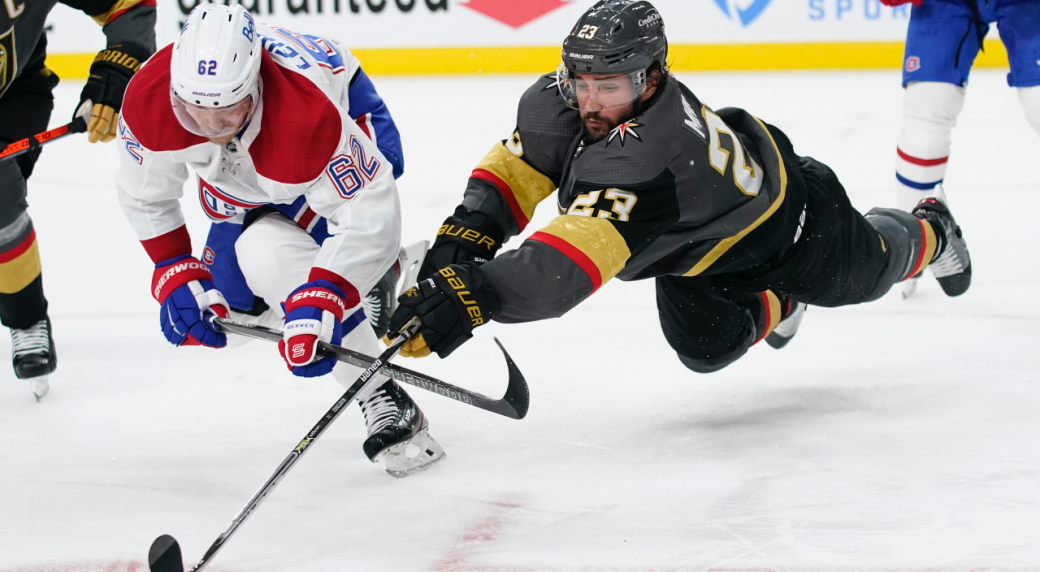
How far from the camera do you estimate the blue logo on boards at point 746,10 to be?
7.32 metres

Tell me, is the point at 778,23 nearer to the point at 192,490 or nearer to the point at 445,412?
the point at 445,412

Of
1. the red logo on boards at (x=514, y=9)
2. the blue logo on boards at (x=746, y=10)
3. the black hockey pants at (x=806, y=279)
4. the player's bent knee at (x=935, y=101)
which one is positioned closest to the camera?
the black hockey pants at (x=806, y=279)

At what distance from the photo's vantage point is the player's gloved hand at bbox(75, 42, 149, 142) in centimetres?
283

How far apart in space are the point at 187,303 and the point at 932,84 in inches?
93.0

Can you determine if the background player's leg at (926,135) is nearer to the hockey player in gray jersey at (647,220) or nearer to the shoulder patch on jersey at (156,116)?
the hockey player in gray jersey at (647,220)

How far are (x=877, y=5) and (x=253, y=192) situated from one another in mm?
5884

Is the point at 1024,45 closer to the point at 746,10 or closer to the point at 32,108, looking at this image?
the point at 32,108

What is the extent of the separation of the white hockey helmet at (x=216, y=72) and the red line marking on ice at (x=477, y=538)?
0.88m

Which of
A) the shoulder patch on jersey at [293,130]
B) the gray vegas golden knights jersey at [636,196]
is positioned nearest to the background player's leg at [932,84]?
the gray vegas golden knights jersey at [636,196]

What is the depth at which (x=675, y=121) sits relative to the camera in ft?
6.64

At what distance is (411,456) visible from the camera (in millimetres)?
2396

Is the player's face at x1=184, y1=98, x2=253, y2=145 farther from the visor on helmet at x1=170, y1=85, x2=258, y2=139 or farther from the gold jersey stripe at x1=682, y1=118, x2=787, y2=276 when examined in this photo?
the gold jersey stripe at x1=682, y1=118, x2=787, y2=276

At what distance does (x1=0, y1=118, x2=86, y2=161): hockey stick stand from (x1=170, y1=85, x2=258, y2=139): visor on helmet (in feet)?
2.62

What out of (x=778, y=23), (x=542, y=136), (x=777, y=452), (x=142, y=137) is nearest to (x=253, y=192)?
(x=142, y=137)
